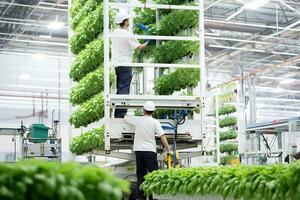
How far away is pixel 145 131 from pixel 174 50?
1.28 m

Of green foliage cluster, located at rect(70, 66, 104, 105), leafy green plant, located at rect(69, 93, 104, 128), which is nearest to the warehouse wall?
green foliage cluster, located at rect(70, 66, 104, 105)

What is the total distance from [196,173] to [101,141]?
3747mm

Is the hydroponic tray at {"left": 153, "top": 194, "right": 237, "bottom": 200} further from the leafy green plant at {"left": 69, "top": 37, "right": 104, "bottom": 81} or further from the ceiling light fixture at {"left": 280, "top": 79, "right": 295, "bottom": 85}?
the ceiling light fixture at {"left": 280, "top": 79, "right": 295, "bottom": 85}

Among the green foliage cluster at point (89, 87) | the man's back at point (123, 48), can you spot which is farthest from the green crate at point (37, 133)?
the man's back at point (123, 48)

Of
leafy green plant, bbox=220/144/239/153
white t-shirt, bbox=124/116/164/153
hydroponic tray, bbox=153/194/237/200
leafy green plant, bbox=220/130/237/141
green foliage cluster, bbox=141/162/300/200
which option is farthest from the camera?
leafy green plant, bbox=220/130/237/141

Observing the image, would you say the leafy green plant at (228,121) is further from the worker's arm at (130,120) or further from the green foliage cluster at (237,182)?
the green foliage cluster at (237,182)

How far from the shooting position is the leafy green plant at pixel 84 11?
9.80m

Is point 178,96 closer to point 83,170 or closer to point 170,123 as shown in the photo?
point 170,123

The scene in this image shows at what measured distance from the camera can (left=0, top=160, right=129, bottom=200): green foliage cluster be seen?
6.04 feet

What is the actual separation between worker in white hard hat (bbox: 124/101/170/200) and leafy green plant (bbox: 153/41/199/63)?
986mm

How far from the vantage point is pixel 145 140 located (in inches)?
310

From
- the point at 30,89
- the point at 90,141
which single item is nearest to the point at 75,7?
the point at 90,141

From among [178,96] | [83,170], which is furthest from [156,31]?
[83,170]

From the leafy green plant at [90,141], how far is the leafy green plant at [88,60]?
1.19 metres
